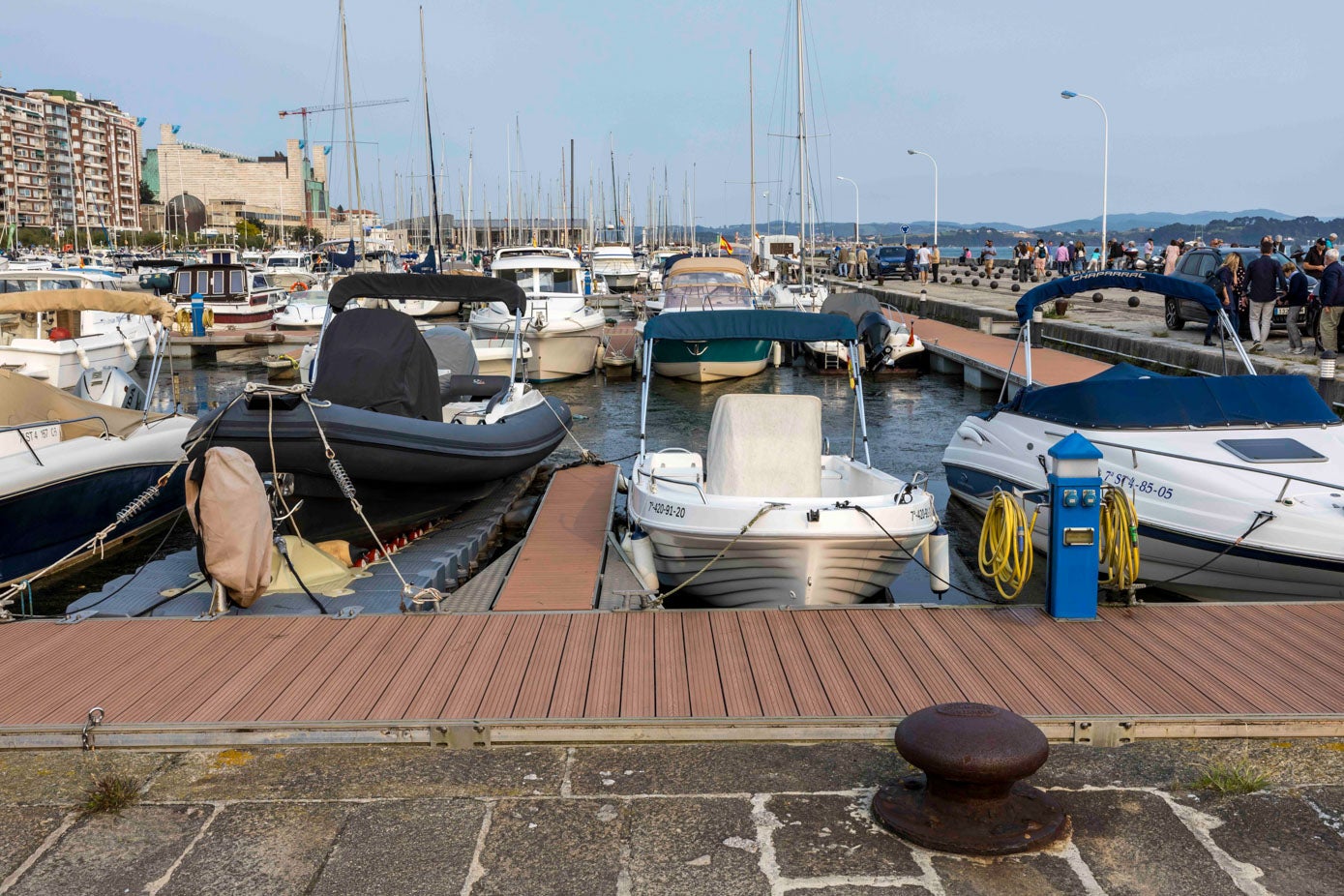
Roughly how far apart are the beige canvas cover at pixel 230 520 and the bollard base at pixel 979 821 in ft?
15.4

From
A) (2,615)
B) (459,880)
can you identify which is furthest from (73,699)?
(459,880)

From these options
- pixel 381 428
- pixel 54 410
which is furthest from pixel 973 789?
pixel 54 410

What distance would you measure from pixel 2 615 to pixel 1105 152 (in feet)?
131

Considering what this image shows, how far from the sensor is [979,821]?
4.47 meters

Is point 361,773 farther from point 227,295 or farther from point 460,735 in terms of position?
point 227,295

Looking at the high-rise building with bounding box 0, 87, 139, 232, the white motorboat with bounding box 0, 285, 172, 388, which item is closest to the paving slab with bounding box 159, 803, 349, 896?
the white motorboat with bounding box 0, 285, 172, 388

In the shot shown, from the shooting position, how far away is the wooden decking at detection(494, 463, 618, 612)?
787 centimetres

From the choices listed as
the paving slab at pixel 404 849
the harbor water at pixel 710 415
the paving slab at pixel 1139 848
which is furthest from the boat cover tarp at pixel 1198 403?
the paving slab at pixel 404 849

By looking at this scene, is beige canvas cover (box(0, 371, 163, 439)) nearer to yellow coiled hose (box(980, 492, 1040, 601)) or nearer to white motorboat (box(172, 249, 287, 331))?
yellow coiled hose (box(980, 492, 1040, 601))

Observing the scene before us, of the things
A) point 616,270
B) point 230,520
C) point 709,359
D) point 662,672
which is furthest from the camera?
point 616,270

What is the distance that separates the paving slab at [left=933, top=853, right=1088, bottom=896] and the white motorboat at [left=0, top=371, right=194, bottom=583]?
25.9ft

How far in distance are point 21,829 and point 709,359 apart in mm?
20092

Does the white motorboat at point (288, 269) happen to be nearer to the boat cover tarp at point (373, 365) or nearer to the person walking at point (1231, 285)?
the person walking at point (1231, 285)

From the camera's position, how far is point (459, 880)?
4.28m
